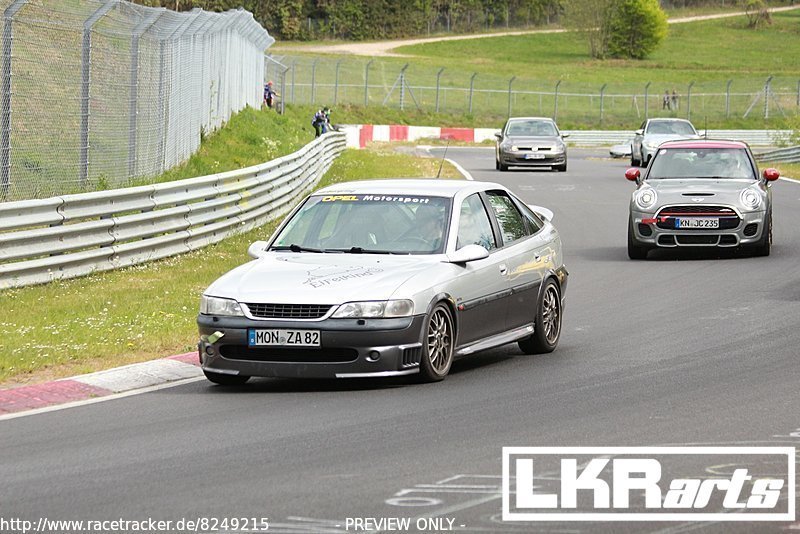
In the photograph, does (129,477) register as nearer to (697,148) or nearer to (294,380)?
(294,380)

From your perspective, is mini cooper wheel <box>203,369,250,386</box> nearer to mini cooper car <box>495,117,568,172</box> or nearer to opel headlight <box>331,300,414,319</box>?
opel headlight <box>331,300,414,319</box>

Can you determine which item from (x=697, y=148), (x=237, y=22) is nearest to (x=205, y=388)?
(x=697, y=148)

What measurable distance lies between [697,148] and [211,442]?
13.2 m

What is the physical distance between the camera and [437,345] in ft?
32.2

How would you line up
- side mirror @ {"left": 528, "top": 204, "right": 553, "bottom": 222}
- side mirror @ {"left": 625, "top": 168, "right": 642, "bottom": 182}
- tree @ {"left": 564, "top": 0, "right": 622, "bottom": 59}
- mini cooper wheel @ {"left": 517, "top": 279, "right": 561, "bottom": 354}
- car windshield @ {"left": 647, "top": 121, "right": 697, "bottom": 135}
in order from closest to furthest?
mini cooper wheel @ {"left": 517, "top": 279, "right": 561, "bottom": 354}, side mirror @ {"left": 528, "top": 204, "right": 553, "bottom": 222}, side mirror @ {"left": 625, "top": 168, "right": 642, "bottom": 182}, car windshield @ {"left": 647, "top": 121, "right": 697, "bottom": 135}, tree @ {"left": 564, "top": 0, "right": 622, "bottom": 59}

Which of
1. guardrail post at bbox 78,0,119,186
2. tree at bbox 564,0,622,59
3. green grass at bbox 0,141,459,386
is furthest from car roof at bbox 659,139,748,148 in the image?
tree at bbox 564,0,622,59

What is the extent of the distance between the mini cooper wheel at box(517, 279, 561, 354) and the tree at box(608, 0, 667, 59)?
109 m

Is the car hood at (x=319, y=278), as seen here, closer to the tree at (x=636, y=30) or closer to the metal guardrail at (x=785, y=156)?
the metal guardrail at (x=785, y=156)

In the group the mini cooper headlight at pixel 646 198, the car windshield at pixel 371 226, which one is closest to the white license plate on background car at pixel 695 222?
the mini cooper headlight at pixel 646 198

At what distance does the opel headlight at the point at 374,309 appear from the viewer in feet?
30.6

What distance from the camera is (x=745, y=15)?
13962cm

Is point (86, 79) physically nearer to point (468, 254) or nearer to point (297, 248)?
point (297, 248)

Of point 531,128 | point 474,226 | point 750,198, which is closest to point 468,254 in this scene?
point 474,226

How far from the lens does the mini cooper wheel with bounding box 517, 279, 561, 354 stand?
11234mm
